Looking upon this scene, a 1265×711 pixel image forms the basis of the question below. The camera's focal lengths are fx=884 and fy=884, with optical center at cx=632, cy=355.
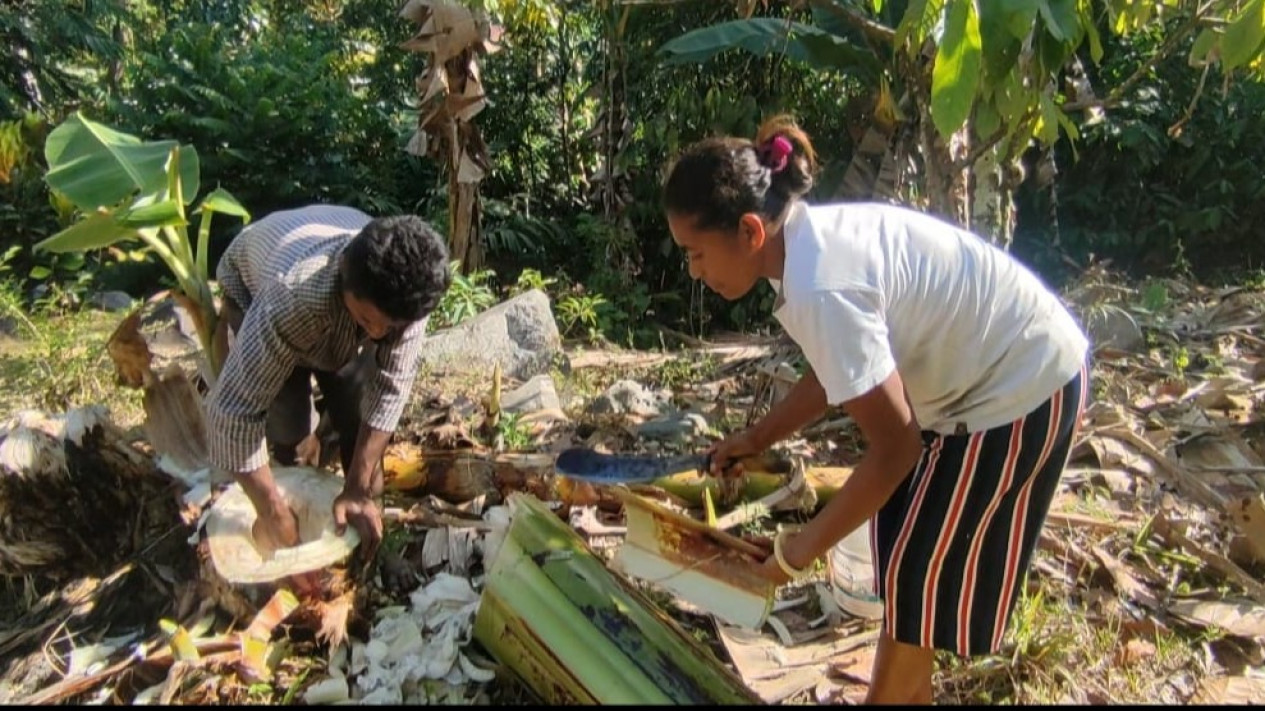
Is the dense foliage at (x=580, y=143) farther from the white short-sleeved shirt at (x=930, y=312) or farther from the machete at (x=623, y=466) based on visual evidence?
the white short-sleeved shirt at (x=930, y=312)

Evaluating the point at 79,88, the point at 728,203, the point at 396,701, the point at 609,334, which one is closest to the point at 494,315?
the point at 609,334

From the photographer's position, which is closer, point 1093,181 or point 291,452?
point 291,452

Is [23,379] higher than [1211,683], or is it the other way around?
[1211,683]

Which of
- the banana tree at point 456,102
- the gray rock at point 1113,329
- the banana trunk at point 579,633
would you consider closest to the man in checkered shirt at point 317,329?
the banana trunk at point 579,633

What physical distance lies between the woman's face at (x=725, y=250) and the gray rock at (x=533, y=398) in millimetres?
2199

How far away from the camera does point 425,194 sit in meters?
7.99

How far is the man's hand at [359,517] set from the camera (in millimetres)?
2379

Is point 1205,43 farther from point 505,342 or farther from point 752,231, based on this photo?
point 505,342

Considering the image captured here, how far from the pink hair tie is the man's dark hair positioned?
3.00 ft

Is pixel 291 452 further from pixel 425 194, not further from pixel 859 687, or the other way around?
pixel 425 194

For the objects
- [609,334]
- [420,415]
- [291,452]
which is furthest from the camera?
[609,334]

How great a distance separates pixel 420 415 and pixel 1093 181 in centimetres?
596

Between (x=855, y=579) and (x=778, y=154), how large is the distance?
1.44 meters

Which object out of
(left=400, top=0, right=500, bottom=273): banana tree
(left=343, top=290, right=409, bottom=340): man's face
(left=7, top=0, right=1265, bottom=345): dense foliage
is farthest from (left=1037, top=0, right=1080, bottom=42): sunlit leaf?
(left=400, top=0, right=500, bottom=273): banana tree
